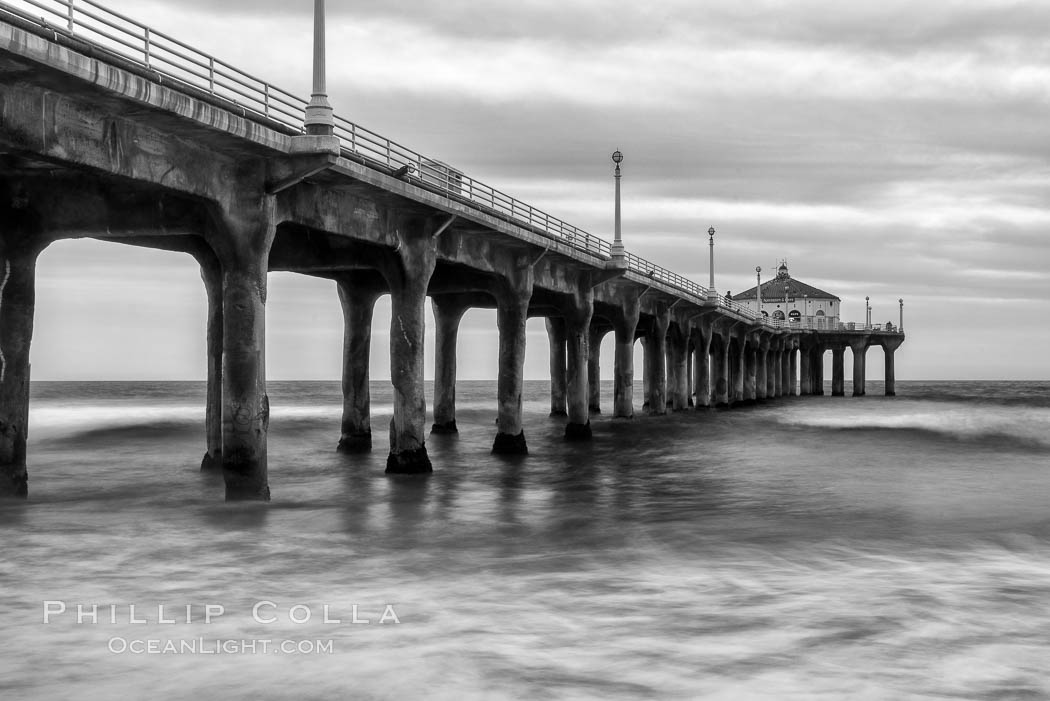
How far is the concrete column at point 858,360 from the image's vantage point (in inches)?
3880

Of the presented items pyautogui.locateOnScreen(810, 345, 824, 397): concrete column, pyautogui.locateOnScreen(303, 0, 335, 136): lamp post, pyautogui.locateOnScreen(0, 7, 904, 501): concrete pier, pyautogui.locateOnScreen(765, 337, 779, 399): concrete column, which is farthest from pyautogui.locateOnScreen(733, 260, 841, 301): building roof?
pyautogui.locateOnScreen(303, 0, 335, 136): lamp post

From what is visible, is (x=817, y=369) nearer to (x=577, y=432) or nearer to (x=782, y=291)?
(x=782, y=291)

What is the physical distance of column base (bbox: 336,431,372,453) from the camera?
30297 millimetres

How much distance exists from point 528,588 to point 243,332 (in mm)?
7590

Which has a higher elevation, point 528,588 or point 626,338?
point 626,338

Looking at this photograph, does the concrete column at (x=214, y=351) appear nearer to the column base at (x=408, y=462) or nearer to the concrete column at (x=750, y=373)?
the column base at (x=408, y=462)

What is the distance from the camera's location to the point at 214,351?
2370 cm

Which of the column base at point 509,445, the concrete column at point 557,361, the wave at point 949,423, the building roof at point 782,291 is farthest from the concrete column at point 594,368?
the building roof at point 782,291

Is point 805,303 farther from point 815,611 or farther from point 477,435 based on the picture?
point 815,611

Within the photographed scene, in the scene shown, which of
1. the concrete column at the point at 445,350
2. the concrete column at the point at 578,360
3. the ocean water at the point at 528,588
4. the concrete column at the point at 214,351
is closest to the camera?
the ocean water at the point at 528,588

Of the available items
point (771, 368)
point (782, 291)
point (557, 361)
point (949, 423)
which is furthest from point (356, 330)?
point (782, 291)

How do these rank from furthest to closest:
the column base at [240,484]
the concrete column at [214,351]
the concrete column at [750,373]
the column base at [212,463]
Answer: the concrete column at [750,373]
the column base at [212,463]
the concrete column at [214,351]
the column base at [240,484]

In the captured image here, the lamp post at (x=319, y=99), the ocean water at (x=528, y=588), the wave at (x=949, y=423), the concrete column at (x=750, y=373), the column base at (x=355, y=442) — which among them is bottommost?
the wave at (x=949, y=423)

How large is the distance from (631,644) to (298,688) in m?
3.02
